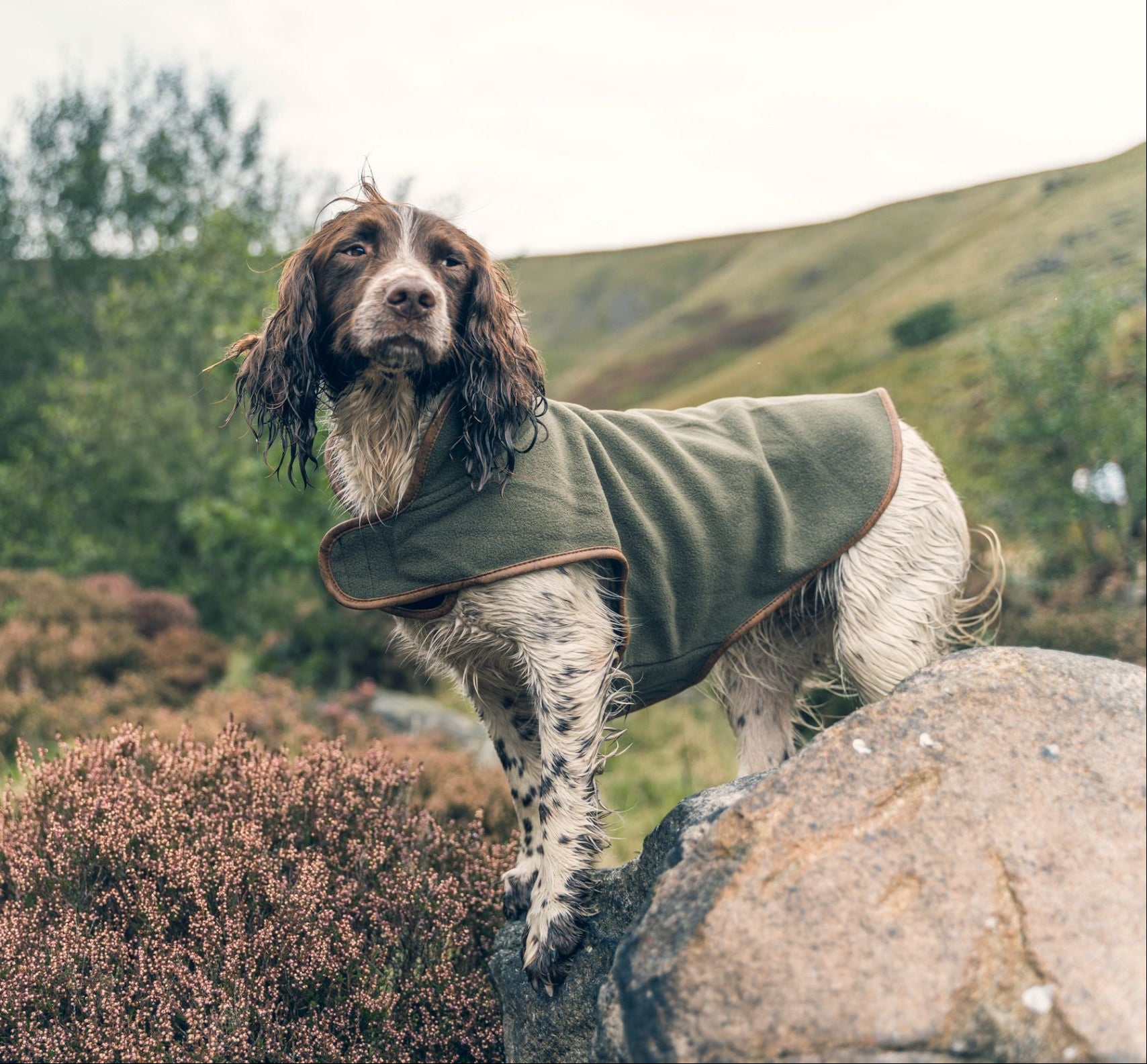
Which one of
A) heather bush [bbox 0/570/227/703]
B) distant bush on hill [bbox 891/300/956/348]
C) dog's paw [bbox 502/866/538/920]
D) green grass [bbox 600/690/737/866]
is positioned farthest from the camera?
distant bush on hill [bbox 891/300/956/348]

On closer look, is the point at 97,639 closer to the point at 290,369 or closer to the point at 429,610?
the point at 290,369

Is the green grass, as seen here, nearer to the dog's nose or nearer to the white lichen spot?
the dog's nose

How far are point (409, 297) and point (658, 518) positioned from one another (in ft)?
3.45

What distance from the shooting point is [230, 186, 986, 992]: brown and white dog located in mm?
2846

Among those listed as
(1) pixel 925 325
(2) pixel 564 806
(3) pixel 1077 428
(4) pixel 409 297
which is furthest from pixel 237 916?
(1) pixel 925 325

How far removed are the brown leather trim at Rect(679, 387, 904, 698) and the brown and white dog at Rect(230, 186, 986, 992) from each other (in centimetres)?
4

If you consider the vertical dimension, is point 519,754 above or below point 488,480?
below

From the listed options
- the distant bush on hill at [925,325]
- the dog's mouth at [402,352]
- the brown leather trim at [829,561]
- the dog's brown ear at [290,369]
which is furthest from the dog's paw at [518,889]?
the distant bush on hill at [925,325]

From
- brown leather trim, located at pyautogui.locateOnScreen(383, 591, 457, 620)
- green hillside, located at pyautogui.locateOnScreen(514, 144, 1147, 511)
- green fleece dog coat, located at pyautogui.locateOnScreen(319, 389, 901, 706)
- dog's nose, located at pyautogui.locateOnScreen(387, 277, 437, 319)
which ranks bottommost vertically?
green hillside, located at pyautogui.locateOnScreen(514, 144, 1147, 511)

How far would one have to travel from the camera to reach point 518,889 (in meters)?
3.37

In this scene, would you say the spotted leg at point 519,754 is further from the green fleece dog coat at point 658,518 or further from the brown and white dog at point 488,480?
the green fleece dog coat at point 658,518

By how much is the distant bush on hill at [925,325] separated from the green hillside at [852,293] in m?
0.32

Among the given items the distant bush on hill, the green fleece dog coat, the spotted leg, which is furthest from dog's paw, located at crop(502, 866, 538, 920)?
the distant bush on hill

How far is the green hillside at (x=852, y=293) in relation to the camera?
11953 mm
